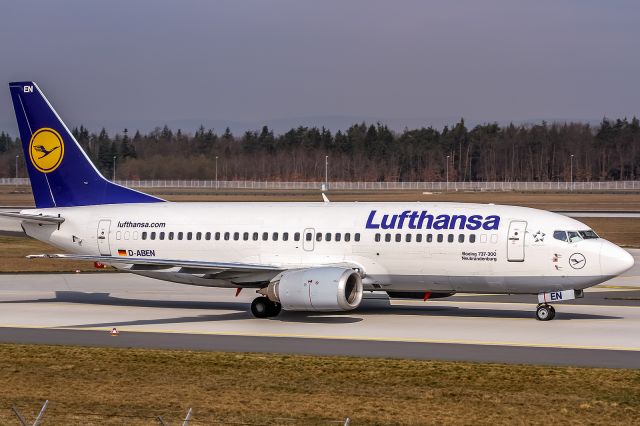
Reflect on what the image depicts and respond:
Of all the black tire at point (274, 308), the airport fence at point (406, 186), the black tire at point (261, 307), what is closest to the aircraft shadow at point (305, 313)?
the black tire at point (274, 308)

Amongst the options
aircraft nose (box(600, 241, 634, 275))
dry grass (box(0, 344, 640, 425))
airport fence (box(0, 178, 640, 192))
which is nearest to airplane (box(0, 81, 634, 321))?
aircraft nose (box(600, 241, 634, 275))

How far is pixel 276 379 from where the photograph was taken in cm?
2416

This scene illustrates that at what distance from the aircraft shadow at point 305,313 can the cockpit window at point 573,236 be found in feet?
9.49

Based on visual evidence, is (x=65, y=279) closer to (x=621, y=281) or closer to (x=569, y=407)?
(x=621, y=281)

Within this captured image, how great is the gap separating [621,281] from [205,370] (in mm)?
28451

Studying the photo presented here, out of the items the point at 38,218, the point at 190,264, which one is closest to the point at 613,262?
the point at 190,264

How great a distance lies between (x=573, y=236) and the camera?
3388cm

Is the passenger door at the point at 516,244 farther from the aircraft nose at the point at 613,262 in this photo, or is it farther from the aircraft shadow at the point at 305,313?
the aircraft shadow at the point at 305,313

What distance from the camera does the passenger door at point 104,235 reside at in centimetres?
3962

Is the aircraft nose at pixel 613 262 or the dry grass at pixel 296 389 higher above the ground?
the aircraft nose at pixel 613 262

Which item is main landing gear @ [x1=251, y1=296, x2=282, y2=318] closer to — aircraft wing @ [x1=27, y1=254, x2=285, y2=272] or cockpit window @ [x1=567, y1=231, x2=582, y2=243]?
aircraft wing @ [x1=27, y1=254, x2=285, y2=272]

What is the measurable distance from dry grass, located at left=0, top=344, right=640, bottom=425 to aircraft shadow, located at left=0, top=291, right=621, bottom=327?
805cm

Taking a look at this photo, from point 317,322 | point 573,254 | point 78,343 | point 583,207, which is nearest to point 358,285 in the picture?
point 317,322

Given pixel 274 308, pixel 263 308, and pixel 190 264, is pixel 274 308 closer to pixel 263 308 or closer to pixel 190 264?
pixel 263 308
